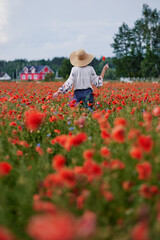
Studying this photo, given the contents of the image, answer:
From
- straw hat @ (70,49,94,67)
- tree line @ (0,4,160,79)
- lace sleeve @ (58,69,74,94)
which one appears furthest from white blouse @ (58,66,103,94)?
tree line @ (0,4,160,79)

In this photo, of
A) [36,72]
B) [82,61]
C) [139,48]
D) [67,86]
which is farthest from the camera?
[36,72]

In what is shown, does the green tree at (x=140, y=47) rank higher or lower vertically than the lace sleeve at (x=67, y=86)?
higher

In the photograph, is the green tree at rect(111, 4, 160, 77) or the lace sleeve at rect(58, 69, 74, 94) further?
the green tree at rect(111, 4, 160, 77)

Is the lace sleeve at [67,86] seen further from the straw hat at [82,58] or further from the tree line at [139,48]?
the tree line at [139,48]

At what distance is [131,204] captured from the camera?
1.78 metres

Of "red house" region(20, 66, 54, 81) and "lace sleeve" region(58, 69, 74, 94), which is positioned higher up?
"red house" region(20, 66, 54, 81)

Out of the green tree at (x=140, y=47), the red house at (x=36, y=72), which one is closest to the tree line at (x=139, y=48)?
the green tree at (x=140, y=47)

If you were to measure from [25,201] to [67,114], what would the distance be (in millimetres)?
2669

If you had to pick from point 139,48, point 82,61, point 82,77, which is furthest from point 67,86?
point 139,48

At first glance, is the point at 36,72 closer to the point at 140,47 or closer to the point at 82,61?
the point at 140,47

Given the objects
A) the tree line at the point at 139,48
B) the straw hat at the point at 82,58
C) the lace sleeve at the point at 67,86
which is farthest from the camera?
the tree line at the point at 139,48

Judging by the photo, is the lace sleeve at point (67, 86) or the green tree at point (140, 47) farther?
the green tree at point (140, 47)

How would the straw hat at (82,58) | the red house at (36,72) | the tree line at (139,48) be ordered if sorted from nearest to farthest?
the straw hat at (82,58) < the tree line at (139,48) < the red house at (36,72)

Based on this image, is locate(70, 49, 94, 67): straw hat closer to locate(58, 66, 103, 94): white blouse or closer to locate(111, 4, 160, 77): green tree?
locate(58, 66, 103, 94): white blouse
